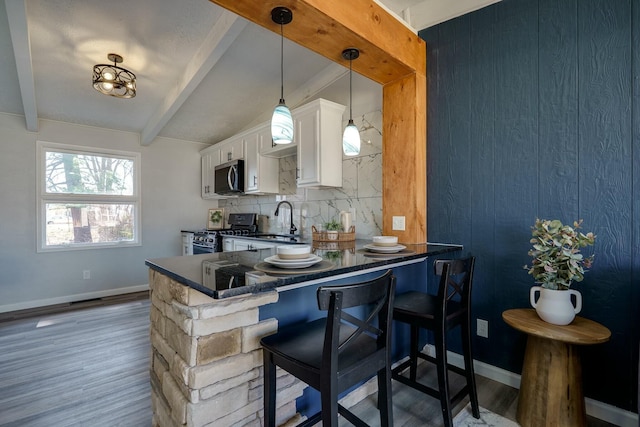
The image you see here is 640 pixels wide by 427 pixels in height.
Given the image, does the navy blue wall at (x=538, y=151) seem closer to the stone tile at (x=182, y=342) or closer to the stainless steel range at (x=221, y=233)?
the stone tile at (x=182, y=342)

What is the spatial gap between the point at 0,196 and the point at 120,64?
2.40 metres

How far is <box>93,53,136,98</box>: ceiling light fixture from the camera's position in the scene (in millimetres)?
2746

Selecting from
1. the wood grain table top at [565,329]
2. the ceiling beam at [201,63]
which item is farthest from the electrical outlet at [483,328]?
the ceiling beam at [201,63]

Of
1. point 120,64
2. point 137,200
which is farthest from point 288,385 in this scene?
point 137,200

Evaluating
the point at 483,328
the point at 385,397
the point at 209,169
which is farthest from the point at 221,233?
the point at 385,397

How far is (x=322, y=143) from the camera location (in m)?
3.05

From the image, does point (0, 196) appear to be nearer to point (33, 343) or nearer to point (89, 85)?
point (89, 85)

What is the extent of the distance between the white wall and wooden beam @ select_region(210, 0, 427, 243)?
382cm

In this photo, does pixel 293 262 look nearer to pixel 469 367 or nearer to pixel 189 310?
pixel 189 310

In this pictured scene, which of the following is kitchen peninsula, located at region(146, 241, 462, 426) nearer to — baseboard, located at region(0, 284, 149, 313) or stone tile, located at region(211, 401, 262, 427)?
stone tile, located at region(211, 401, 262, 427)

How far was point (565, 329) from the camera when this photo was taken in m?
1.49

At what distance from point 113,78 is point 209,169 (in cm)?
228

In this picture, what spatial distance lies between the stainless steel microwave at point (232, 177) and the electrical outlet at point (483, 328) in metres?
3.23

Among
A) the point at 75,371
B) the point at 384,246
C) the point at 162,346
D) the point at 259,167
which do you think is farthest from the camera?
the point at 259,167
